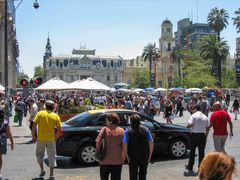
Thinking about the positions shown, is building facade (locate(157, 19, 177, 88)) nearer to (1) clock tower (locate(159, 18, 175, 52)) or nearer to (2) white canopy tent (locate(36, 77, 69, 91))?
(1) clock tower (locate(159, 18, 175, 52))

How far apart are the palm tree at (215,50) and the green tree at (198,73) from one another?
1270 millimetres

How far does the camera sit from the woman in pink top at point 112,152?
6.79 metres

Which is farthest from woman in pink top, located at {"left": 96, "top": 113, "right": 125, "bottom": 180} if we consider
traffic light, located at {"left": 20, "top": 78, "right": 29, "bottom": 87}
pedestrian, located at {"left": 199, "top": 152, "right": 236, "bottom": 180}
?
traffic light, located at {"left": 20, "top": 78, "right": 29, "bottom": 87}

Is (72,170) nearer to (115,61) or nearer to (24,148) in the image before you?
(24,148)

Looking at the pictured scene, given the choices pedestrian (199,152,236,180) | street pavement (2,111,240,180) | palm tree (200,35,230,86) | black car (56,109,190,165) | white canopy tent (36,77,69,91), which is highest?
palm tree (200,35,230,86)

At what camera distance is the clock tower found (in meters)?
147

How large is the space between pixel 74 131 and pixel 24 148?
4.58 metres

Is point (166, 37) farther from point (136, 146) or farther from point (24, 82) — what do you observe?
point (136, 146)

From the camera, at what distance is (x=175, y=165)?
11406mm

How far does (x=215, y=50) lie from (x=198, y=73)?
5.38m

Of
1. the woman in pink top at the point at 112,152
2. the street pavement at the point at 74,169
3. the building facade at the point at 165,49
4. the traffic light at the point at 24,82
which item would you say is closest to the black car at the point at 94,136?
the street pavement at the point at 74,169

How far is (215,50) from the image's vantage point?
7694cm

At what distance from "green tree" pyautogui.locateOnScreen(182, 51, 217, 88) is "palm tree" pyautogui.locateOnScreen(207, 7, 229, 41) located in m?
6.17

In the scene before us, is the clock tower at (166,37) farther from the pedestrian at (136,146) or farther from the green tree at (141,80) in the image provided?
the pedestrian at (136,146)
